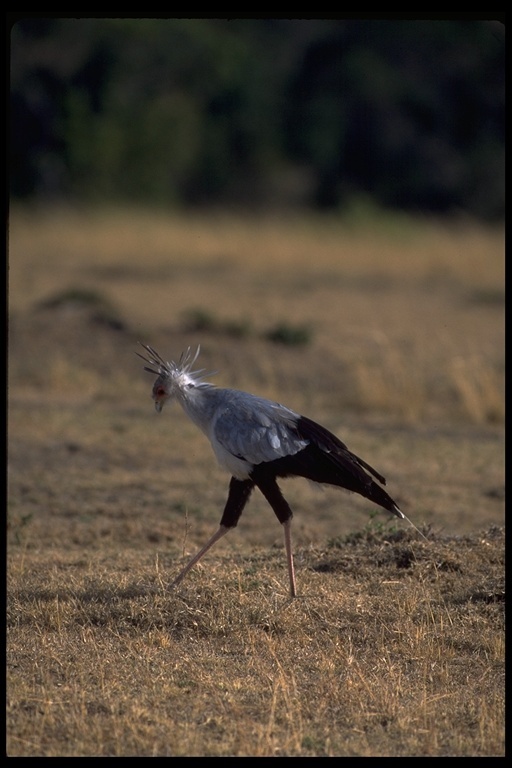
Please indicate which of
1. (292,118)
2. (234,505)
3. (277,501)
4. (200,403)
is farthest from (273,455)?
(292,118)

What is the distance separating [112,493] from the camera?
25.8 ft

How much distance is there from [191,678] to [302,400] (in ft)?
21.2

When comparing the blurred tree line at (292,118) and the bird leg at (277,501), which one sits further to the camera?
the blurred tree line at (292,118)

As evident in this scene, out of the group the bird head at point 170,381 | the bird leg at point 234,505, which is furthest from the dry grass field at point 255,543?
the bird head at point 170,381

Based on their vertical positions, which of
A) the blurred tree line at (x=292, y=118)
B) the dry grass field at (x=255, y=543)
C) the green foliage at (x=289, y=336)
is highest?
the blurred tree line at (x=292, y=118)

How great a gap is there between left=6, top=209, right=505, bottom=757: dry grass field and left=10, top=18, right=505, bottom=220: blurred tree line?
10582 mm

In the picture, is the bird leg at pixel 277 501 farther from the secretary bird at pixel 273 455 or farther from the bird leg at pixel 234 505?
the bird leg at pixel 234 505

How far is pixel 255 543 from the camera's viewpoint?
22.8 feet

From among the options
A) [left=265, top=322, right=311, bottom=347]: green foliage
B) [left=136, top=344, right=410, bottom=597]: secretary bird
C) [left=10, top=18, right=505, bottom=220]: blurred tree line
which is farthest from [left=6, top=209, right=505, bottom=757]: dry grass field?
[left=10, top=18, right=505, bottom=220]: blurred tree line

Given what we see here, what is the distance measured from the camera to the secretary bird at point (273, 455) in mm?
5340

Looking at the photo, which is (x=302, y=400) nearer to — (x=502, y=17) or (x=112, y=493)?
(x=112, y=493)

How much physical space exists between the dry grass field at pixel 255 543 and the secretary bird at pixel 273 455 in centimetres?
41

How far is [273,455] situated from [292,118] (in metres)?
26.0

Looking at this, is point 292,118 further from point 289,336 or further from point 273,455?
point 273,455
